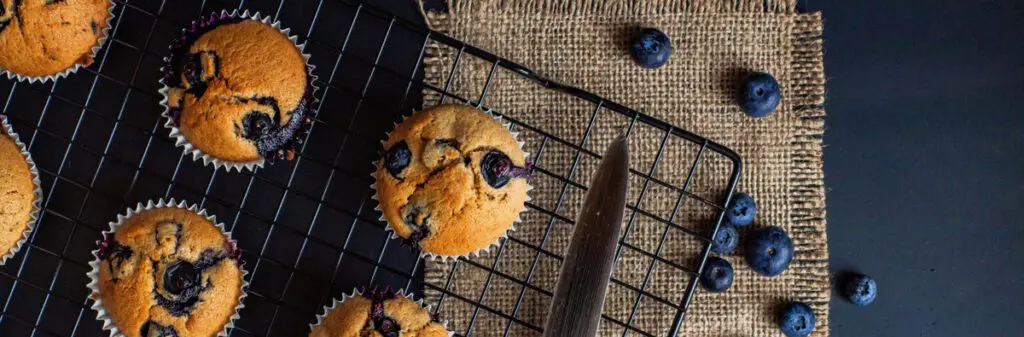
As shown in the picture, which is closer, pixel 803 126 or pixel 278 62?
pixel 278 62

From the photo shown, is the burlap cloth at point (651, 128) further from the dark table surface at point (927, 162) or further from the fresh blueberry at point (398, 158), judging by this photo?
the fresh blueberry at point (398, 158)

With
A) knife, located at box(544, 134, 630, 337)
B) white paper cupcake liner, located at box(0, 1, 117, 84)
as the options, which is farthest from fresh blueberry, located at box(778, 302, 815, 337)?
white paper cupcake liner, located at box(0, 1, 117, 84)

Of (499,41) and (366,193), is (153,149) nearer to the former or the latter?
(366,193)

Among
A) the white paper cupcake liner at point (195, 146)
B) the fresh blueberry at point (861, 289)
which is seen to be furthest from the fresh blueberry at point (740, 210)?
the white paper cupcake liner at point (195, 146)

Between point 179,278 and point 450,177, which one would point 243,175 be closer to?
point 179,278

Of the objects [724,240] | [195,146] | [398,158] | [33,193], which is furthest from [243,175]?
[724,240]

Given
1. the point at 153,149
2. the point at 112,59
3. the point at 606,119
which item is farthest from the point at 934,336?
the point at 112,59
